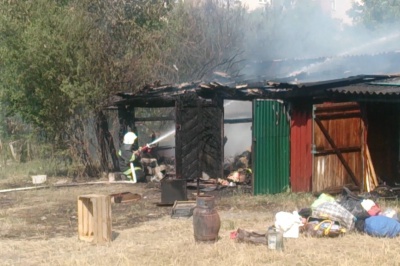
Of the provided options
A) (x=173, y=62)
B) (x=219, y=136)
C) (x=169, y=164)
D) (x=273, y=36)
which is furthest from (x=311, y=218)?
(x=273, y=36)

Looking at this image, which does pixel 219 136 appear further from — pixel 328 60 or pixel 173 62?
pixel 173 62

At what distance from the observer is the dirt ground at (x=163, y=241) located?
822cm

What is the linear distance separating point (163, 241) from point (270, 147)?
525cm

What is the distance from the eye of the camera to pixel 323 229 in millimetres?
9391

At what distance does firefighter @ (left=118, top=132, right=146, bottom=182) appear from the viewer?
56.0 ft

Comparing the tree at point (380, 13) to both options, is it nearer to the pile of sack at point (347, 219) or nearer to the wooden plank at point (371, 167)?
the wooden plank at point (371, 167)

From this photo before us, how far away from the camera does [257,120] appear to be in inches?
551

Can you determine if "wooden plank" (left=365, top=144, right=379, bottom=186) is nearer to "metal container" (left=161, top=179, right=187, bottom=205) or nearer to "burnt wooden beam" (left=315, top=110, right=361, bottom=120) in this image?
"burnt wooden beam" (left=315, top=110, right=361, bottom=120)

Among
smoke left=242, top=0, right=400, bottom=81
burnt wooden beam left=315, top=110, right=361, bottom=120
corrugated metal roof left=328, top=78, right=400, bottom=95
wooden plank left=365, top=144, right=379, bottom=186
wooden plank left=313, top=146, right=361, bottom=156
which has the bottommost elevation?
wooden plank left=365, top=144, right=379, bottom=186

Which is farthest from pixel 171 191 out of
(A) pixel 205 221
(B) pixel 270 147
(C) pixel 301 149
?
(A) pixel 205 221

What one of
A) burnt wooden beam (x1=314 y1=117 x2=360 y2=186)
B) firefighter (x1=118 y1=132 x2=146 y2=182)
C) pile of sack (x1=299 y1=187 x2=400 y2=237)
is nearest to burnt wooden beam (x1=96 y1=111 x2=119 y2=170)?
firefighter (x1=118 y1=132 x2=146 y2=182)

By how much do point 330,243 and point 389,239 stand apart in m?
0.89

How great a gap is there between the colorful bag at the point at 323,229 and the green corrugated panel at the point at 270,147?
14.3 ft

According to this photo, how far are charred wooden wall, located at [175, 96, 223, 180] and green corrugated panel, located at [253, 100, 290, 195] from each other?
6.39 feet
